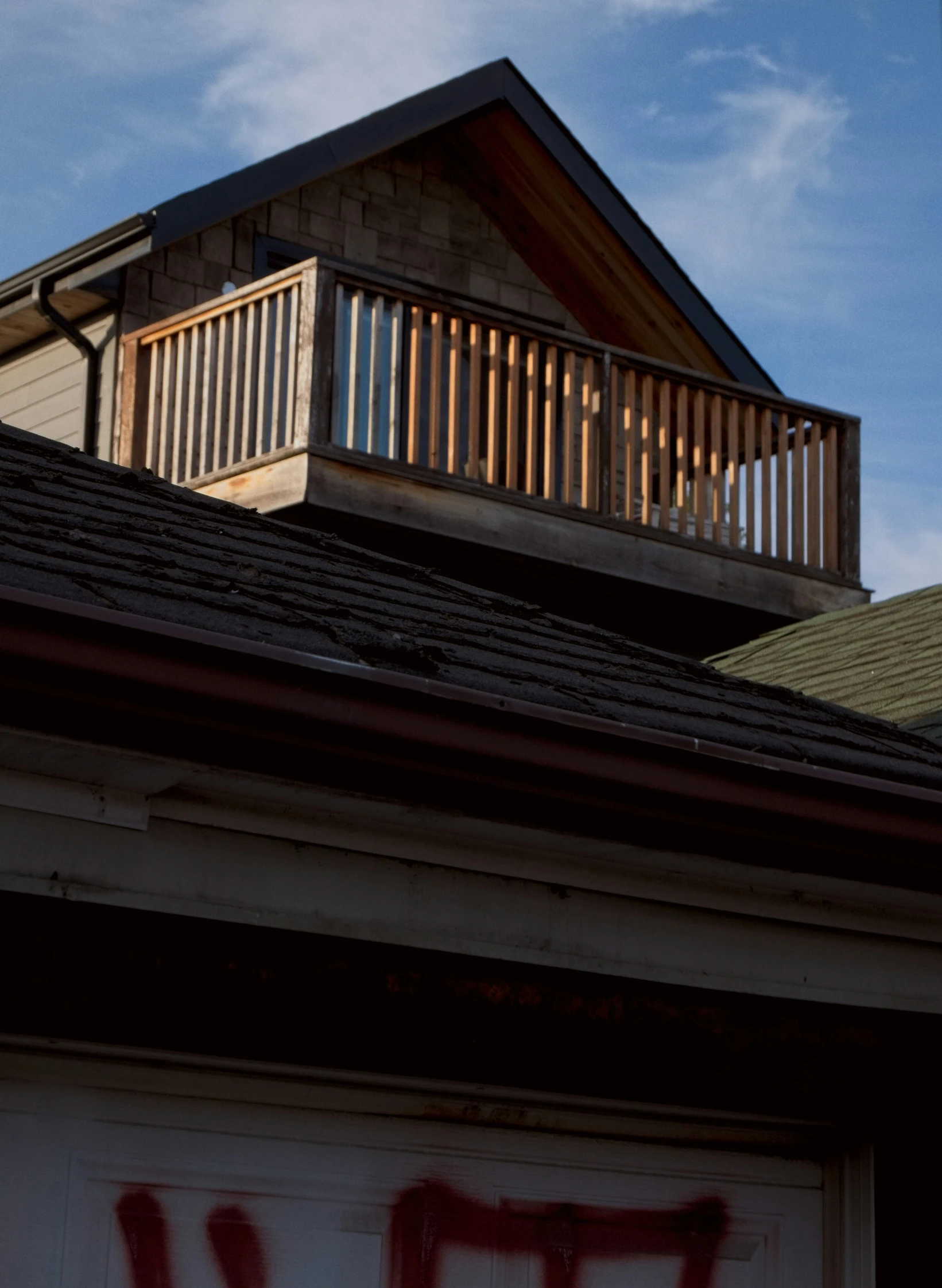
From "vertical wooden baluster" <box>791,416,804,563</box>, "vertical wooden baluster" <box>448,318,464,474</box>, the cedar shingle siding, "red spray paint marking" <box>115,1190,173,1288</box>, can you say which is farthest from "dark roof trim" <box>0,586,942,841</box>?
the cedar shingle siding

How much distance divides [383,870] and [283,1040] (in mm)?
394

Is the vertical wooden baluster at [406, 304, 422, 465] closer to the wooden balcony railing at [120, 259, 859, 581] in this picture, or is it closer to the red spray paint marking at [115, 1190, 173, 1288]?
the wooden balcony railing at [120, 259, 859, 581]

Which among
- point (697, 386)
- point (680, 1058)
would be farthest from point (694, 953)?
point (697, 386)

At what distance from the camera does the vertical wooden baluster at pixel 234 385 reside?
11.0 metres

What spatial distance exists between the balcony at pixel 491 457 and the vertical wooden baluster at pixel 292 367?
0.04 feet

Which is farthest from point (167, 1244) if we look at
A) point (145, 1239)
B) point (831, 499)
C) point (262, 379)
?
point (831, 499)

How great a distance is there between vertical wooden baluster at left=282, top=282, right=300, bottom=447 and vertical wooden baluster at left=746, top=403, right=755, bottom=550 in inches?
119

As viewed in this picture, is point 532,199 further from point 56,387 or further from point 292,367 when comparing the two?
point 292,367

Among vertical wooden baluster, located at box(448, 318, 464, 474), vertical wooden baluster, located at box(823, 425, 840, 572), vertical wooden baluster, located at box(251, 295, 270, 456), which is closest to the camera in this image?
vertical wooden baluster, located at box(251, 295, 270, 456)

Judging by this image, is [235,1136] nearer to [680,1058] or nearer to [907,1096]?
[680,1058]

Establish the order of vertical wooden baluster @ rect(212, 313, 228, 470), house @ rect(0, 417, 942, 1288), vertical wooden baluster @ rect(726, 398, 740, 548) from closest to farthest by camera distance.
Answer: house @ rect(0, 417, 942, 1288) → vertical wooden baluster @ rect(212, 313, 228, 470) → vertical wooden baluster @ rect(726, 398, 740, 548)

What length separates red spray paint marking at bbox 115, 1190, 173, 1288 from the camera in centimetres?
360

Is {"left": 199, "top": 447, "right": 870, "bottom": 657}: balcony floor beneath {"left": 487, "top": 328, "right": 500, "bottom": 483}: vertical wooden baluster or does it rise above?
beneath

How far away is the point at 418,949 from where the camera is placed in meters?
3.89
